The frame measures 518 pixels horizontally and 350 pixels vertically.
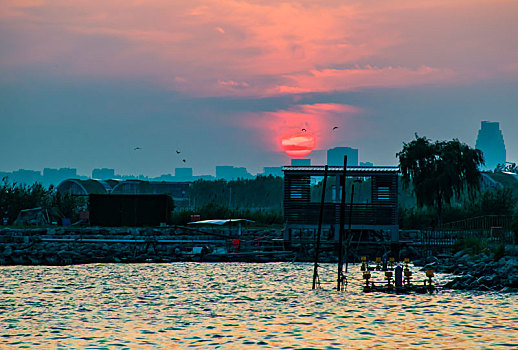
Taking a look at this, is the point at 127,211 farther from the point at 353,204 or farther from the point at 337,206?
the point at 353,204

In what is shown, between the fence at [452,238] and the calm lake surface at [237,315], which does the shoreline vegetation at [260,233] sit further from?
the calm lake surface at [237,315]

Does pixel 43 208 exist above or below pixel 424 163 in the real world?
below

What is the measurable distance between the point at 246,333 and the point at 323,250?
30.4 m

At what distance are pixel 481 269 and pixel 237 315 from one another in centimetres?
1684

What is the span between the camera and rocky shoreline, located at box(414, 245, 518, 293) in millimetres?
37344

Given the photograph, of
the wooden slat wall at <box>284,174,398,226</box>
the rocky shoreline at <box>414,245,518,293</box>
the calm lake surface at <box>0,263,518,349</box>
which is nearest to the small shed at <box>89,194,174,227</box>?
the wooden slat wall at <box>284,174,398,226</box>

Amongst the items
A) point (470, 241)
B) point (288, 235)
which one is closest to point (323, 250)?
point (288, 235)

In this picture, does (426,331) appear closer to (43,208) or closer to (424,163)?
(424,163)

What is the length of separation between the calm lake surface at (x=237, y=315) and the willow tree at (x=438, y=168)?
21.4 metres

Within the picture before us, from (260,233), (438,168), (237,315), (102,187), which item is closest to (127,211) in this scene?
(260,233)

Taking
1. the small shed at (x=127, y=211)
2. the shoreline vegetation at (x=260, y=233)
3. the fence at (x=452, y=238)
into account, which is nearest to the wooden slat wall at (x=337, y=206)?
the shoreline vegetation at (x=260, y=233)

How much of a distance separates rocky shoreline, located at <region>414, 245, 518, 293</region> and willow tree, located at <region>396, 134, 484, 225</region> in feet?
47.0

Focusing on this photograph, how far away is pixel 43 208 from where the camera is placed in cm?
7100

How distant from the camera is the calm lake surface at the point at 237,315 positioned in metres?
25.2
